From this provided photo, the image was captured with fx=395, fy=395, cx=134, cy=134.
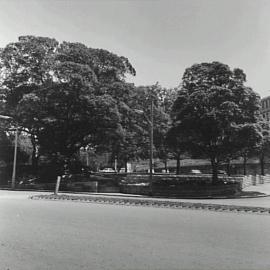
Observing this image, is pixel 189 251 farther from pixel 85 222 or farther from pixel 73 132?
pixel 73 132

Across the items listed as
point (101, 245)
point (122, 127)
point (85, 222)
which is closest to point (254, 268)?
point (101, 245)

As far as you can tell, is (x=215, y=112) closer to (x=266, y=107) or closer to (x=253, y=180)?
(x=253, y=180)

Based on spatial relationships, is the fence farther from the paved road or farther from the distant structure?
the distant structure

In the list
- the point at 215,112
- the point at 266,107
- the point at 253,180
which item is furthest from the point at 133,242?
the point at 266,107

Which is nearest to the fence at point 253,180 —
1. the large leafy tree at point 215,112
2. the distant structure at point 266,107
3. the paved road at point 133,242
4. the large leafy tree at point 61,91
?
the large leafy tree at point 215,112

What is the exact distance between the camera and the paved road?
709cm

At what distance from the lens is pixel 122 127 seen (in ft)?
129

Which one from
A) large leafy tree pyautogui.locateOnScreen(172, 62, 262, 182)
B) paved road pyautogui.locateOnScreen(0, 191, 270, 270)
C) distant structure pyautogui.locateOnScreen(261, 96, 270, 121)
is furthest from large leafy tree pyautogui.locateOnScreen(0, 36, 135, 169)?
distant structure pyautogui.locateOnScreen(261, 96, 270, 121)

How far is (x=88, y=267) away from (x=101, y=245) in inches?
74.2

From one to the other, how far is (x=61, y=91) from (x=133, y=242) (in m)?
28.0

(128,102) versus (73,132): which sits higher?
(128,102)

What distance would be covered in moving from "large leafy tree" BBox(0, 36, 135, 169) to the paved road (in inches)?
894

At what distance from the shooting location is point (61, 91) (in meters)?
35.5

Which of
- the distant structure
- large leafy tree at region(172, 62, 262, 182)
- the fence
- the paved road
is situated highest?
the distant structure
